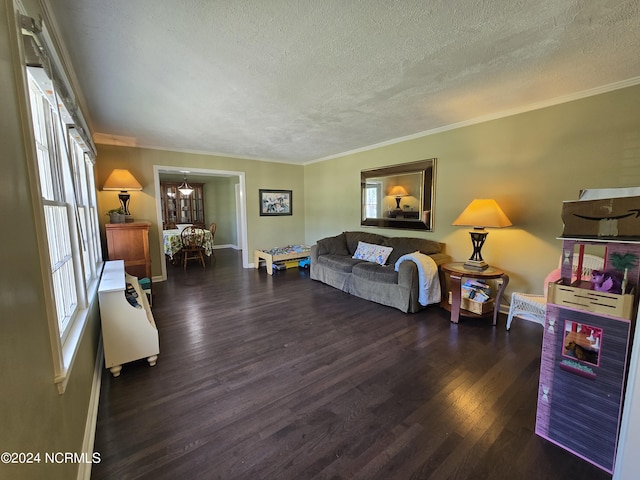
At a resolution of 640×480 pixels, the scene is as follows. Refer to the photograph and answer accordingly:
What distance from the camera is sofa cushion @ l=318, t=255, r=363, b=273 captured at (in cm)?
426

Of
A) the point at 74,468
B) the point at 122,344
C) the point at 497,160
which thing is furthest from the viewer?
the point at 497,160

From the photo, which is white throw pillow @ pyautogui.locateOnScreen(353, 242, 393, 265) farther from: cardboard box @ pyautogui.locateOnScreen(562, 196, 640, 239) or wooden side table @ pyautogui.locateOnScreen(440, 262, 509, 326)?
cardboard box @ pyautogui.locateOnScreen(562, 196, 640, 239)

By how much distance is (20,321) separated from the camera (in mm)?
823

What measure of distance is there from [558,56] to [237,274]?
17.4 feet

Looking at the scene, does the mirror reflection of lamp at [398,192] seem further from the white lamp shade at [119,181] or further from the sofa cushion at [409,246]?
the white lamp shade at [119,181]

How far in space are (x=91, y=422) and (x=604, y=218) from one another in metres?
3.20

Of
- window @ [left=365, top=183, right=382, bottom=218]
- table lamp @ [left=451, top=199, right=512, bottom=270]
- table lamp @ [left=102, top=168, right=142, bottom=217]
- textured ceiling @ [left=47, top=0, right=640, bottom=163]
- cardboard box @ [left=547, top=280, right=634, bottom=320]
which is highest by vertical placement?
textured ceiling @ [left=47, top=0, right=640, bottom=163]

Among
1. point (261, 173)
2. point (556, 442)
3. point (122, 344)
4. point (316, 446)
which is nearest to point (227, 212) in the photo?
point (261, 173)

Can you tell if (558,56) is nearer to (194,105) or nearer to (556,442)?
(556,442)

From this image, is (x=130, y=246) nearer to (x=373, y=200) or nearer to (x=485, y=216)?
(x=373, y=200)

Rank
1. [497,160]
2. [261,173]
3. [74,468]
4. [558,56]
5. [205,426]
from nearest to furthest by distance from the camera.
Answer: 1. [74,468]
2. [205,426]
3. [558,56]
4. [497,160]
5. [261,173]

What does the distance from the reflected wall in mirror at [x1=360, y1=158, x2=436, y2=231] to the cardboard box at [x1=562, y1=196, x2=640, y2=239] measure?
8.23ft

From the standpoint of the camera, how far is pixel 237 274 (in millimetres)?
5465

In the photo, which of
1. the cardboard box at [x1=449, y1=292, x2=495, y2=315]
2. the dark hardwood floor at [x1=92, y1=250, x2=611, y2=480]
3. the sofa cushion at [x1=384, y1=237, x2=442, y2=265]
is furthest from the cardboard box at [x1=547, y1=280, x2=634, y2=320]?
the sofa cushion at [x1=384, y1=237, x2=442, y2=265]
